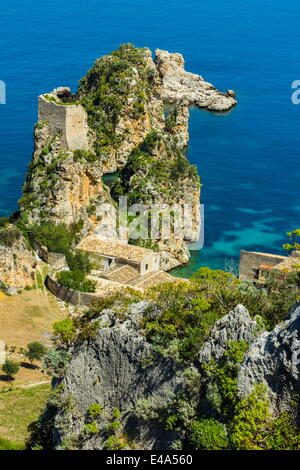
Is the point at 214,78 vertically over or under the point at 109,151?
over

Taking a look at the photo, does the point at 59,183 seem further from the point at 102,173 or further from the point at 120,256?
the point at 102,173

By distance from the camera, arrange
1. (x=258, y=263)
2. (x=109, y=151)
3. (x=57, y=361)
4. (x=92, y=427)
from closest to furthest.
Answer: (x=92, y=427), (x=57, y=361), (x=258, y=263), (x=109, y=151)

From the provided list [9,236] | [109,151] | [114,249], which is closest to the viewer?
[9,236]

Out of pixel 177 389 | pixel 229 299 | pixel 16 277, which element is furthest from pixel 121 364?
pixel 16 277

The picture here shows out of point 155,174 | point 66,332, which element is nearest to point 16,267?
point 155,174

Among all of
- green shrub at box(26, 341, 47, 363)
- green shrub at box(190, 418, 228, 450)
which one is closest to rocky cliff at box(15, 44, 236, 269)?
green shrub at box(26, 341, 47, 363)
